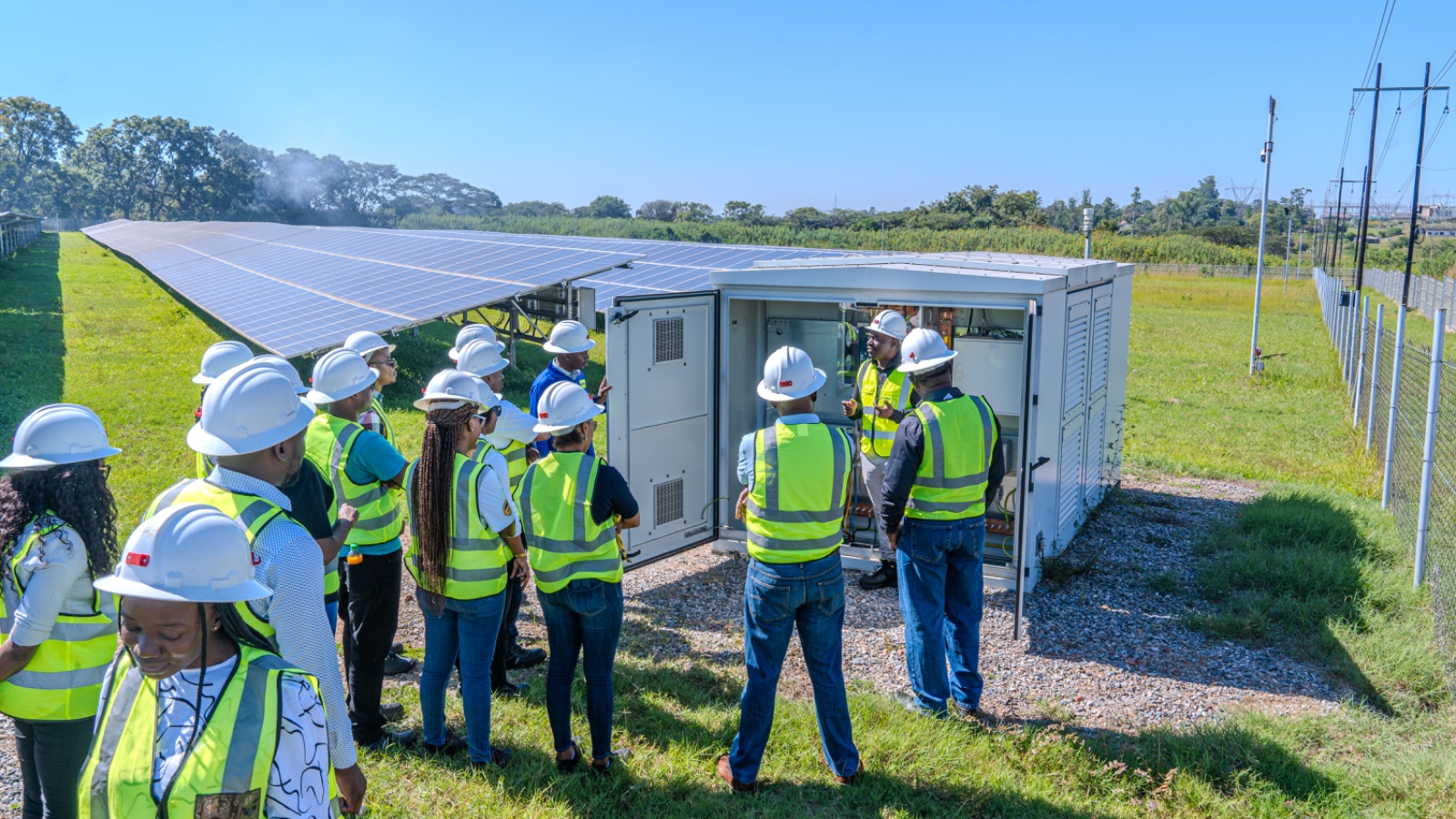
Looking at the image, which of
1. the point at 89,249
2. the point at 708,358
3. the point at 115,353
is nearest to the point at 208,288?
the point at 115,353

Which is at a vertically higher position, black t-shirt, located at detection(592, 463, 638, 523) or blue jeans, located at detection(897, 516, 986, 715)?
black t-shirt, located at detection(592, 463, 638, 523)

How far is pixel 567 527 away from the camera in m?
4.19

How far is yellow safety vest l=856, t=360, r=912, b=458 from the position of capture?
7094 mm

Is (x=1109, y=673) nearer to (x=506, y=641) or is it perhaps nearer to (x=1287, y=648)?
(x=1287, y=648)

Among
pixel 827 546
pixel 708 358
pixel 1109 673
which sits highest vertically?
pixel 708 358

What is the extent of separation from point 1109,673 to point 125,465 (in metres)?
10.1

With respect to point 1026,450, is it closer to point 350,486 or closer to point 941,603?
point 941,603

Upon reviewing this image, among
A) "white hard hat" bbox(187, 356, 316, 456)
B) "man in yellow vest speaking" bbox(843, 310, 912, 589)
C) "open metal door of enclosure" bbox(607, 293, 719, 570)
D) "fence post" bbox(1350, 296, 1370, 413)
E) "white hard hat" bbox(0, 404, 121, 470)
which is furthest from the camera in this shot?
"fence post" bbox(1350, 296, 1370, 413)

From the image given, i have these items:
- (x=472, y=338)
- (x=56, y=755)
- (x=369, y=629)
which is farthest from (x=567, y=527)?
(x=472, y=338)

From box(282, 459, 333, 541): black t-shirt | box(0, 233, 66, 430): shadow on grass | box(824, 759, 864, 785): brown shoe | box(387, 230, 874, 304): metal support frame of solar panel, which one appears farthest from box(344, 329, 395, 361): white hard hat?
box(0, 233, 66, 430): shadow on grass

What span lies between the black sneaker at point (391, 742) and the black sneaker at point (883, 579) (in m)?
3.71

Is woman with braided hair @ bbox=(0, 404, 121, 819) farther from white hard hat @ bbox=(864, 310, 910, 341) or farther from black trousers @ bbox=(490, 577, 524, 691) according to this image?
white hard hat @ bbox=(864, 310, 910, 341)

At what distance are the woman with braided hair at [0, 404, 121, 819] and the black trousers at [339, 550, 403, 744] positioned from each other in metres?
1.59

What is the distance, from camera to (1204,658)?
6199mm
